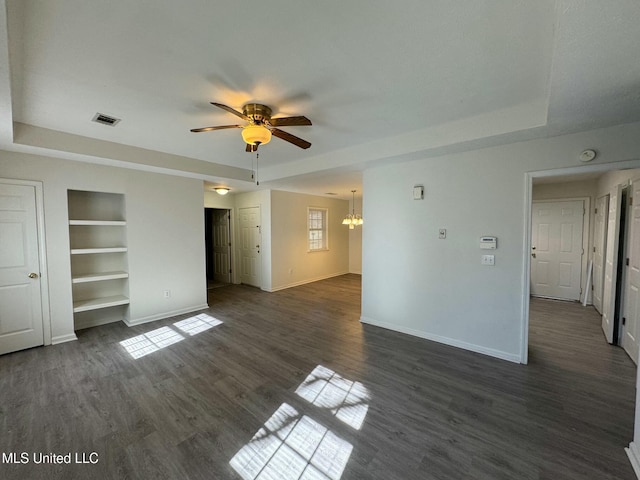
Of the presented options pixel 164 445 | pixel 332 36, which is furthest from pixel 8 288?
pixel 332 36

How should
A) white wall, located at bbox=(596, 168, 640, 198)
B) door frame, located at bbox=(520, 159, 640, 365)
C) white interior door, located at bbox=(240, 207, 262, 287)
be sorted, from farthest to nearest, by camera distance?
white interior door, located at bbox=(240, 207, 262, 287)
white wall, located at bbox=(596, 168, 640, 198)
door frame, located at bbox=(520, 159, 640, 365)

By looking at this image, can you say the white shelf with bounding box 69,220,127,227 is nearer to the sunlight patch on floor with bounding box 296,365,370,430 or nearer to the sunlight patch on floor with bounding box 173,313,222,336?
the sunlight patch on floor with bounding box 173,313,222,336

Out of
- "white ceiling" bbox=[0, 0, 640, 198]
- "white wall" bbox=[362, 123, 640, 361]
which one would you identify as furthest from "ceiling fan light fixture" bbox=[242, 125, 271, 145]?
"white wall" bbox=[362, 123, 640, 361]

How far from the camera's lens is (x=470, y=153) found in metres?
3.03

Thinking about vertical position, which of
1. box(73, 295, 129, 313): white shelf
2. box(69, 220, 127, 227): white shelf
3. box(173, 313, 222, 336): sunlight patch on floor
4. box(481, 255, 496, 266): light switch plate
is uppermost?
box(69, 220, 127, 227): white shelf

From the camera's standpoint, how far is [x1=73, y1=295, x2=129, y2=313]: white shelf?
3.60 metres

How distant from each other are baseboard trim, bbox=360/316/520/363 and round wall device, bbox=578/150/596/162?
6.95ft

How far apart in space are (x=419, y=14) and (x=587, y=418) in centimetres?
311

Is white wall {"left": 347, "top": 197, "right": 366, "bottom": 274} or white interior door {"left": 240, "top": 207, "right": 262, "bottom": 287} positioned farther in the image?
white wall {"left": 347, "top": 197, "right": 366, "bottom": 274}

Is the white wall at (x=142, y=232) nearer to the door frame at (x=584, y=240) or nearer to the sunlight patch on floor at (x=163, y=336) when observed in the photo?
the sunlight patch on floor at (x=163, y=336)

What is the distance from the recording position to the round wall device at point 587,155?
2398 millimetres

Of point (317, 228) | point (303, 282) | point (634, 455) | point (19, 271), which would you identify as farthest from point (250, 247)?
point (634, 455)

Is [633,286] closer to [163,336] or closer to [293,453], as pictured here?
[293,453]

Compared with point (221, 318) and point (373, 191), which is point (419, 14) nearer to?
point (373, 191)
